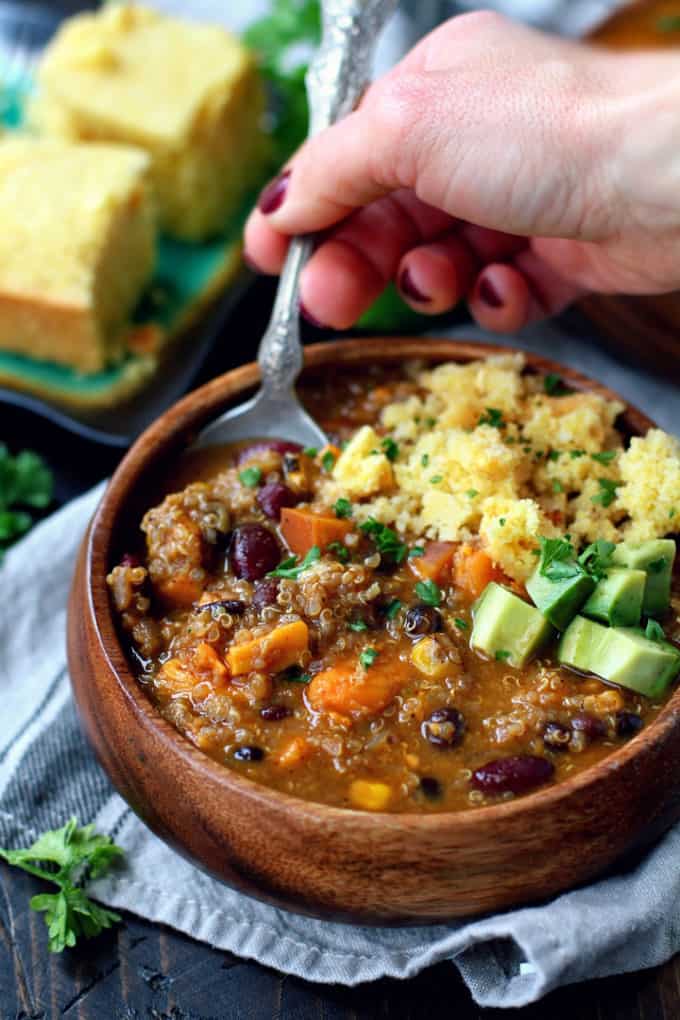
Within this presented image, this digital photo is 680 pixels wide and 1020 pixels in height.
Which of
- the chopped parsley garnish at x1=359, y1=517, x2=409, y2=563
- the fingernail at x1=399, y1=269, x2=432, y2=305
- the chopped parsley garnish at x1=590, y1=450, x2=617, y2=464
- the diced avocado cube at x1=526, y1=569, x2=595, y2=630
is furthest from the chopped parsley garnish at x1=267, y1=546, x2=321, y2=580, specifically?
the fingernail at x1=399, y1=269, x2=432, y2=305

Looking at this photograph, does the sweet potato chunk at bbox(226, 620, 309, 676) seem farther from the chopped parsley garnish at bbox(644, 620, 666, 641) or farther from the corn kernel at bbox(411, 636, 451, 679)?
the chopped parsley garnish at bbox(644, 620, 666, 641)

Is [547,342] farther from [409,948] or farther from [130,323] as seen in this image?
[409,948]

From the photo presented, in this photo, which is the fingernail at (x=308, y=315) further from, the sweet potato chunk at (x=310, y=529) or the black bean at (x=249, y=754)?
the black bean at (x=249, y=754)

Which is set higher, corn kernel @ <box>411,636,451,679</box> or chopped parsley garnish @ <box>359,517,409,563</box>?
chopped parsley garnish @ <box>359,517,409,563</box>

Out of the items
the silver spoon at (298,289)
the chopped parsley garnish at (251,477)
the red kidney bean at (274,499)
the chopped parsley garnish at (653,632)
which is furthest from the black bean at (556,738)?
the silver spoon at (298,289)

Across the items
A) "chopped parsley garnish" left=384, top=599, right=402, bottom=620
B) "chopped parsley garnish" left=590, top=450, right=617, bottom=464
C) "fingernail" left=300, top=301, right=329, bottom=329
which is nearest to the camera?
"chopped parsley garnish" left=384, top=599, right=402, bottom=620

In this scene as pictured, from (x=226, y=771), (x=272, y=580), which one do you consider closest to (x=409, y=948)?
(x=226, y=771)

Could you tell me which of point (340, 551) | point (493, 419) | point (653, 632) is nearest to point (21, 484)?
point (340, 551)

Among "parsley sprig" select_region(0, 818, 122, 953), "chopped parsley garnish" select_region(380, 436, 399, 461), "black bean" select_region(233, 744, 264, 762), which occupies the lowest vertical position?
"parsley sprig" select_region(0, 818, 122, 953)
